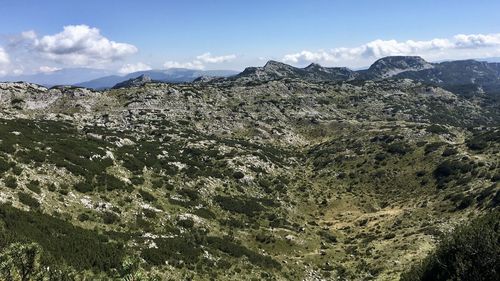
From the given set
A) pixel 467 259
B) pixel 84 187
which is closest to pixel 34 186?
→ pixel 84 187

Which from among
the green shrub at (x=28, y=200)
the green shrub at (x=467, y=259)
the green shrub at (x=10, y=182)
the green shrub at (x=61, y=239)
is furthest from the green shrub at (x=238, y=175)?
the green shrub at (x=467, y=259)

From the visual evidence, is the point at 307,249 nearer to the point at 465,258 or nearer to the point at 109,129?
the point at 465,258

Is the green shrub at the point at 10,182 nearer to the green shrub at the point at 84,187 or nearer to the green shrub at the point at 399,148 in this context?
the green shrub at the point at 84,187

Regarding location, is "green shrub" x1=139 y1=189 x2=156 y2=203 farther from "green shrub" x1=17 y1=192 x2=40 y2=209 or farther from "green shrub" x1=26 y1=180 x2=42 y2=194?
"green shrub" x1=17 y1=192 x2=40 y2=209

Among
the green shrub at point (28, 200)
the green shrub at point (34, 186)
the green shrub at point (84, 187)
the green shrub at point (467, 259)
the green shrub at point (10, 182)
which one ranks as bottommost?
the green shrub at point (467, 259)

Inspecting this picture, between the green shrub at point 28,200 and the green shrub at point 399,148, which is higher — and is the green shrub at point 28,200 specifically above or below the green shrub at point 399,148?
above

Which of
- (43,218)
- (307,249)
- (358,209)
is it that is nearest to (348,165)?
(358,209)

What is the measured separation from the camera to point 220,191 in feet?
195

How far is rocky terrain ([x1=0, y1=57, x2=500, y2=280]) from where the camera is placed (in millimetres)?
33625

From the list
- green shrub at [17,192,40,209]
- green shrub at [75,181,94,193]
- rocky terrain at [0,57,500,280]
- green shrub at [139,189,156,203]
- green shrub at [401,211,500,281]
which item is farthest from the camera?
green shrub at [139,189,156,203]

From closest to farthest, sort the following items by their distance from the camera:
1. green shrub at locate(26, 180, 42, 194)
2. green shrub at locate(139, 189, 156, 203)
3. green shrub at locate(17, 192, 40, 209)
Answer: green shrub at locate(17, 192, 40, 209) → green shrub at locate(26, 180, 42, 194) → green shrub at locate(139, 189, 156, 203)

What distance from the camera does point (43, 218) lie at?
32.0 meters

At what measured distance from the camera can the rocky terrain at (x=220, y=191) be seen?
3362cm

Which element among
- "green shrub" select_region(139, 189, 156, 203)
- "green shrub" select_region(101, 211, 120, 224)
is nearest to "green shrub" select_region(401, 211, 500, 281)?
→ "green shrub" select_region(101, 211, 120, 224)
